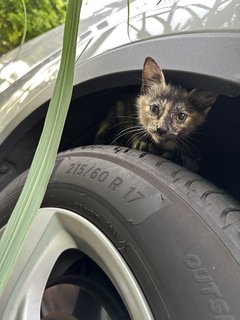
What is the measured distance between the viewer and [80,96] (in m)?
1.68

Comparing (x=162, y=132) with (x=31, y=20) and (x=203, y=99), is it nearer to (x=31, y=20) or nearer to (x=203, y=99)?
(x=203, y=99)

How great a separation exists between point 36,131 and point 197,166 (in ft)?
2.03

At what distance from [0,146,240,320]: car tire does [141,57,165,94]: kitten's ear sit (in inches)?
9.7

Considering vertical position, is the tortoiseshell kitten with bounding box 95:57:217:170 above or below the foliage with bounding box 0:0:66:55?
below

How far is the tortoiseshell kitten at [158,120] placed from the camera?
1.78 meters

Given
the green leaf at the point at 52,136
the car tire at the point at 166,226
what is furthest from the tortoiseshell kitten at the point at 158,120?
the green leaf at the point at 52,136

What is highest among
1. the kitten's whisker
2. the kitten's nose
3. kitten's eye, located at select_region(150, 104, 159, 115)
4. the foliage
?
the foliage

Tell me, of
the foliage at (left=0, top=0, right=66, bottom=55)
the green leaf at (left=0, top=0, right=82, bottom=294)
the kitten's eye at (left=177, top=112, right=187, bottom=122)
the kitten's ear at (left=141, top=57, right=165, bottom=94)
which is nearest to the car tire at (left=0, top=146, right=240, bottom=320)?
the kitten's ear at (left=141, top=57, right=165, bottom=94)

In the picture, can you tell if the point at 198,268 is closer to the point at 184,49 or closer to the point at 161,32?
the point at 184,49

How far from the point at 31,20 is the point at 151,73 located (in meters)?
2.82

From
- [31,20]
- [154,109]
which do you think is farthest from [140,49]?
[31,20]

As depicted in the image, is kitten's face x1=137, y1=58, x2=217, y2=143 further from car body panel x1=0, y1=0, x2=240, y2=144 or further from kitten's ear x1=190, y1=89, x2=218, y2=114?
car body panel x1=0, y1=0, x2=240, y2=144

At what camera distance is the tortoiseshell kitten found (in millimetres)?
1782

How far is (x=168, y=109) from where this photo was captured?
1944 millimetres
